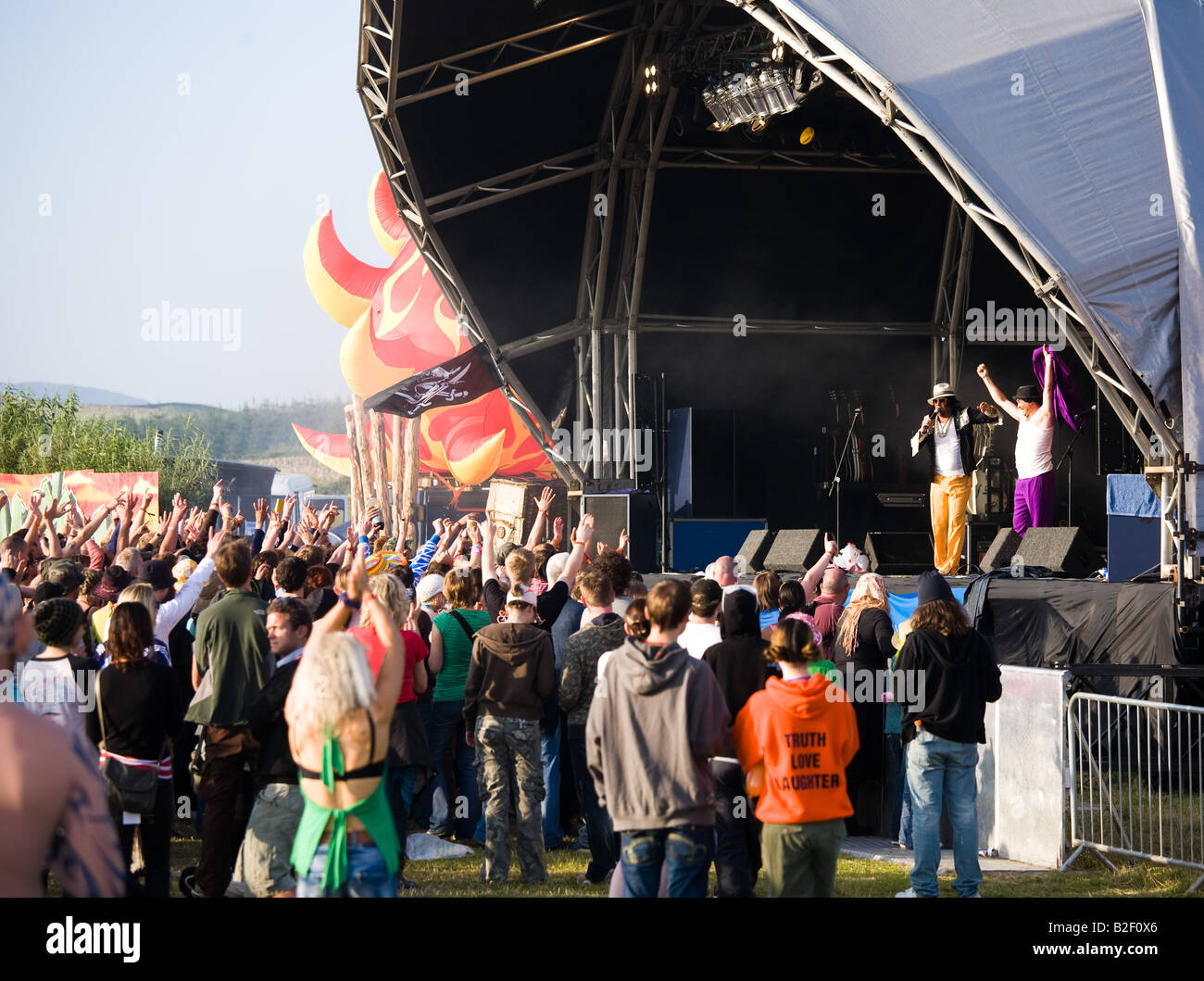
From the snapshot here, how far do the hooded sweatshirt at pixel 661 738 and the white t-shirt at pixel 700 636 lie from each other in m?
1.36

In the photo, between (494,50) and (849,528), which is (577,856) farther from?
(494,50)

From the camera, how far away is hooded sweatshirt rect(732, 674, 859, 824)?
500 centimetres

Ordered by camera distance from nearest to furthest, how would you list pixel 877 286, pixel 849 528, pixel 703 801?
1. pixel 703 801
2. pixel 849 528
3. pixel 877 286

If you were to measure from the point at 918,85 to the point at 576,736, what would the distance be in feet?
21.5

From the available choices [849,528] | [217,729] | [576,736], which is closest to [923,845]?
[576,736]

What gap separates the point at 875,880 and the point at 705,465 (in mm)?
10903

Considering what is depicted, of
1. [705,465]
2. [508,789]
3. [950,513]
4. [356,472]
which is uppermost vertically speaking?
[356,472]

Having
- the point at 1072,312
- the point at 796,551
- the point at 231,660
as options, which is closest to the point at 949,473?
the point at 1072,312

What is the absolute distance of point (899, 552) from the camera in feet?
46.8

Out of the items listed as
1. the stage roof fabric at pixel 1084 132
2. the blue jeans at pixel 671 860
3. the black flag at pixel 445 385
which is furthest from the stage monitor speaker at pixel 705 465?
the blue jeans at pixel 671 860

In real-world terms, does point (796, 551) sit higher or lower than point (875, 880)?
higher

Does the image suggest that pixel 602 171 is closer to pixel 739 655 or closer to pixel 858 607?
pixel 858 607

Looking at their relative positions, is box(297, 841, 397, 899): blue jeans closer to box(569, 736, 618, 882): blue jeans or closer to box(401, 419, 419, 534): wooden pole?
box(569, 736, 618, 882): blue jeans

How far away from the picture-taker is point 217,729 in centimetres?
593
